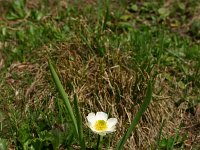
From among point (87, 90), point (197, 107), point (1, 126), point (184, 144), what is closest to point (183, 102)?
point (197, 107)

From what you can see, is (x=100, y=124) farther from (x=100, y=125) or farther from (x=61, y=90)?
(x=61, y=90)

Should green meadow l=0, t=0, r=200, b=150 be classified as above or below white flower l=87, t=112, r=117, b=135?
above

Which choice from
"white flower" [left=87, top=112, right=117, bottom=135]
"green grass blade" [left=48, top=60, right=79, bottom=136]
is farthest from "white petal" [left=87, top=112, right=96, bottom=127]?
"green grass blade" [left=48, top=60, right=79, bottom=136]

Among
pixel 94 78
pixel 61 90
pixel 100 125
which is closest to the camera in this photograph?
pixel 61 90

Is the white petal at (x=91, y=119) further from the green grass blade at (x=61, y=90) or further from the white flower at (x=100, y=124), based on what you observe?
the green grass blade at (x=61, y=90)

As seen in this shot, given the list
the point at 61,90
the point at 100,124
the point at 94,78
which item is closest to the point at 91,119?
the point at 100,124

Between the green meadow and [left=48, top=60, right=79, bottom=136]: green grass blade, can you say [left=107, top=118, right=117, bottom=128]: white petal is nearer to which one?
the green meadow

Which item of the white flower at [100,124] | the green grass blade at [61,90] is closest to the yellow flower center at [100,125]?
the white flower at [100,124]
